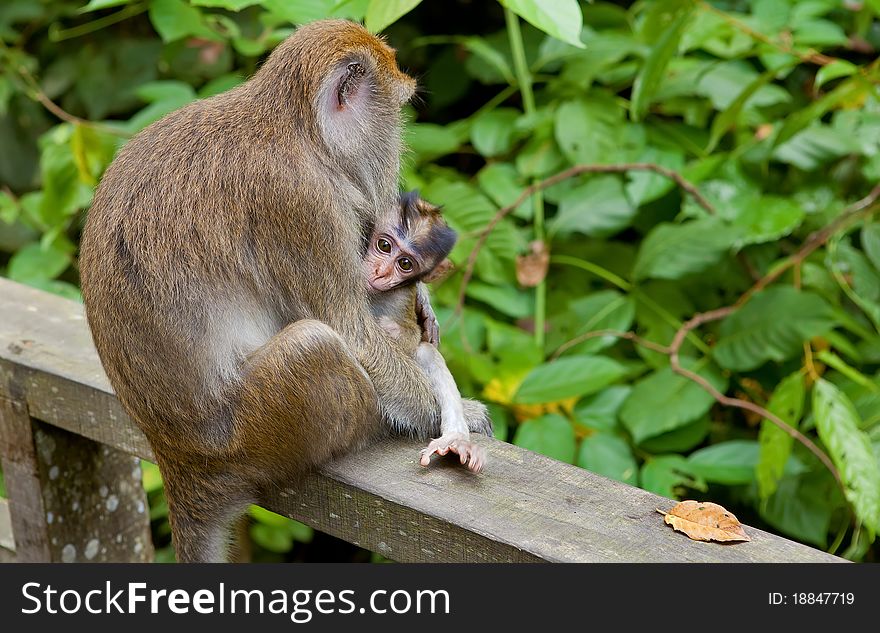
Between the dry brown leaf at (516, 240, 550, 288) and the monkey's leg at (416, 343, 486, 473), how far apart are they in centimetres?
95

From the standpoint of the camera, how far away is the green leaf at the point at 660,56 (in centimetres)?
301

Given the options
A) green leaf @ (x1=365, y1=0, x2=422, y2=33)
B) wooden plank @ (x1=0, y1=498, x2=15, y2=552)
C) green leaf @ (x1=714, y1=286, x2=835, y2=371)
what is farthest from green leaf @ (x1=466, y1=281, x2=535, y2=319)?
green leaf @ (x1=365, y1=0, x2=422, y2=33)

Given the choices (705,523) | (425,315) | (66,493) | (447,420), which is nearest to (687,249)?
(425,315)

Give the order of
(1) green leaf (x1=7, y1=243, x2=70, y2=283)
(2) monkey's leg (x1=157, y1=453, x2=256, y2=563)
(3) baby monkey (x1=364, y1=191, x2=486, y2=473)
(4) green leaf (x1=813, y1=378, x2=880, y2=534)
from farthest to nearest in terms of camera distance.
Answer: (1) green leaf (x1=7, y1=243, x2=70, y2=283) < (4) green leaf (x1=813, y1=378, x2=880, y2=534) < (3) baby monkey (x1=364, y1=191, x2=486, y2=473) < (2) monkey's leg (x1=157, y1=453, x2=256, y2=563)

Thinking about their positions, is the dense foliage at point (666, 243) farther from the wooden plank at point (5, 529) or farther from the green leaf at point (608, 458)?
the wooden plank at point (5, 529)

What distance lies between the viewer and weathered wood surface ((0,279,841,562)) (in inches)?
69.5

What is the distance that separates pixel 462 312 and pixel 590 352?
0.44 m

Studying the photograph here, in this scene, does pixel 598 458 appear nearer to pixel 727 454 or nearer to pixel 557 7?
pixel 727 454

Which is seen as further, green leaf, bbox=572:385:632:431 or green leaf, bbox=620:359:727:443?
green leaf, bbox=572:385:632:431

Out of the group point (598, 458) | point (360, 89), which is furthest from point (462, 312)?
point (360, 89)

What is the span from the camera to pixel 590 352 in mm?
3512

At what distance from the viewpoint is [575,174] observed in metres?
3.65

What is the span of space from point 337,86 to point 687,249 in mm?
1550

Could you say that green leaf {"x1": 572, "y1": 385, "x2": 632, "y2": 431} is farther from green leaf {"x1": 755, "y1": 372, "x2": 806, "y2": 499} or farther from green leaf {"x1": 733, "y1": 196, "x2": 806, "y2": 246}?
green leaf {"x1": 733, "y1": 196, "x2": 806, "y2": 246}
